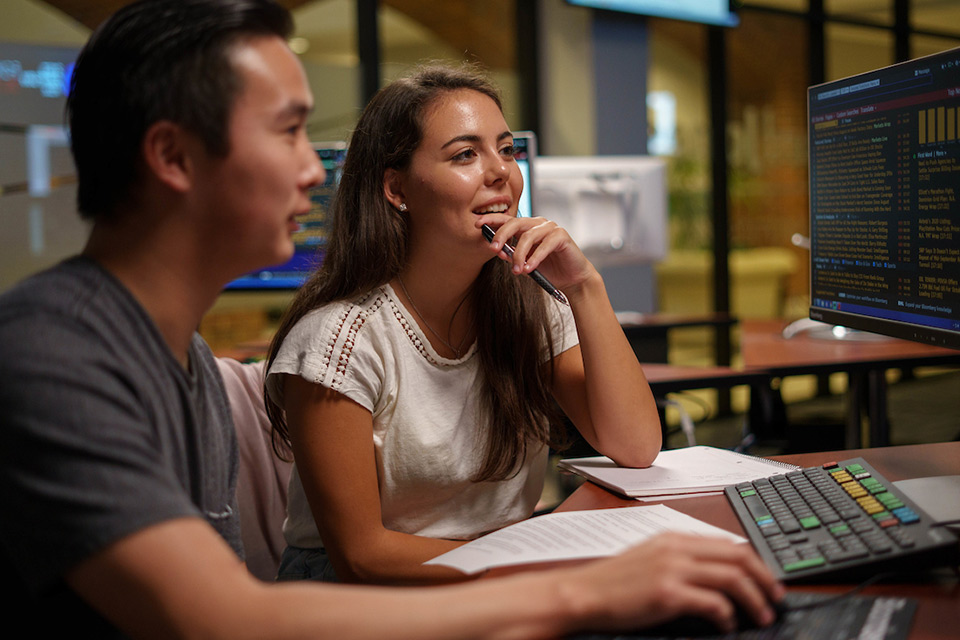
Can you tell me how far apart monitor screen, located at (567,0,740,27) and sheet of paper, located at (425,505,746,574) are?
3723 mm

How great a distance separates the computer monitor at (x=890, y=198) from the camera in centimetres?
111

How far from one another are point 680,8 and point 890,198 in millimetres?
3881

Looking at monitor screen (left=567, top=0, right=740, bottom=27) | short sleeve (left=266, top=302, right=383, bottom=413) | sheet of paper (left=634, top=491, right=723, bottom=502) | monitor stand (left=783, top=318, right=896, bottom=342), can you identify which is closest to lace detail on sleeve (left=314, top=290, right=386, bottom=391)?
short sleeve (left=266, top=302, right=383, bottom=413)

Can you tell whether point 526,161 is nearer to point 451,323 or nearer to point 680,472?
point 451,323

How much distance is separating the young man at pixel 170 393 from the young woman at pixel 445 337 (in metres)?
0.47

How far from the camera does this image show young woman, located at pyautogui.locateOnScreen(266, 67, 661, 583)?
135 centimetres

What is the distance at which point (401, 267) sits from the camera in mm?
1460

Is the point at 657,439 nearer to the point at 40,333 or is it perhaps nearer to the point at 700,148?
the point at 40,333

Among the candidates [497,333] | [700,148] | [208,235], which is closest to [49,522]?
[208,235]

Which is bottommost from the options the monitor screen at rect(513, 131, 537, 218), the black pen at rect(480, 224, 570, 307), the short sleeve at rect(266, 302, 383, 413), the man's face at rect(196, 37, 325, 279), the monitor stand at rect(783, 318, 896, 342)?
the monitor stand at rect(783, 318, 896, 342)

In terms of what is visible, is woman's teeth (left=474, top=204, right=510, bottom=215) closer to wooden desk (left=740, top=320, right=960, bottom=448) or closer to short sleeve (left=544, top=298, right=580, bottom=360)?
short sleeve (left=544, top=298, right=580, bottom=360)

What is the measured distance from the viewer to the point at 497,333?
1.49 m

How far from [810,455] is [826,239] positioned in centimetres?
36

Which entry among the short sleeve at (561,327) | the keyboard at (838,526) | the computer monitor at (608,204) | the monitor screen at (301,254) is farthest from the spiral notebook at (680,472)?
the computer monitor at (608,204)
